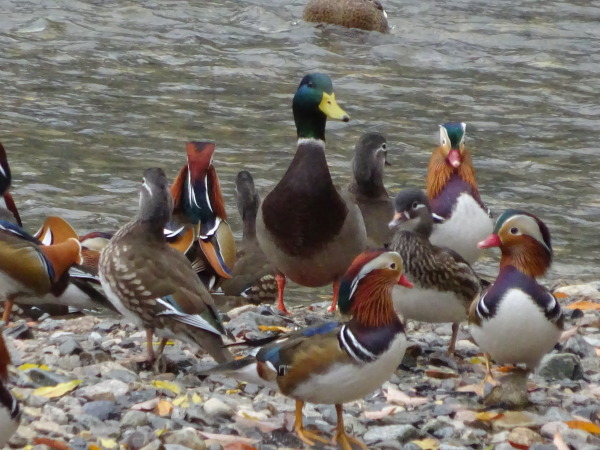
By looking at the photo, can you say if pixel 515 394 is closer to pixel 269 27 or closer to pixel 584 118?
pixel 584 118

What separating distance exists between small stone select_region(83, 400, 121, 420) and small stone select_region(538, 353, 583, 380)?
6.61 feet

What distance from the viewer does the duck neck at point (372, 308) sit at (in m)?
4.43

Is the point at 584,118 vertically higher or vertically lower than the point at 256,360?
lower

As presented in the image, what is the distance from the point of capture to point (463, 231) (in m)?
7.01

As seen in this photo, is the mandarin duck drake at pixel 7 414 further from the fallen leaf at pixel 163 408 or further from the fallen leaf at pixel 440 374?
the fallen leaf at pixel 440 374

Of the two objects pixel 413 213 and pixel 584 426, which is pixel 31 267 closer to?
pixel 413 213

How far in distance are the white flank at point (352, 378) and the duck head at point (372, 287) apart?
14 cm

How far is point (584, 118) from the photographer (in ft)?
41.3

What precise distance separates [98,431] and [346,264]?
9.01 feet

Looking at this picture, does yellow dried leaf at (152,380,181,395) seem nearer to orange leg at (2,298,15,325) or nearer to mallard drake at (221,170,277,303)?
orange leg at (2,298,15,325)

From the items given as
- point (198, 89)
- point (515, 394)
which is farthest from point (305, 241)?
point (198, 89)

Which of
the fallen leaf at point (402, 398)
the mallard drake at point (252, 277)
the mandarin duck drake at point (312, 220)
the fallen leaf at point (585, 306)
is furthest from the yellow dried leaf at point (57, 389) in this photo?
the fallen leaf at point (585, 306)

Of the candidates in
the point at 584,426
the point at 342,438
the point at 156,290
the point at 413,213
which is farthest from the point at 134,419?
the point at 413,213

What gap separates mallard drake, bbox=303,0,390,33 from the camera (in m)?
15.6
